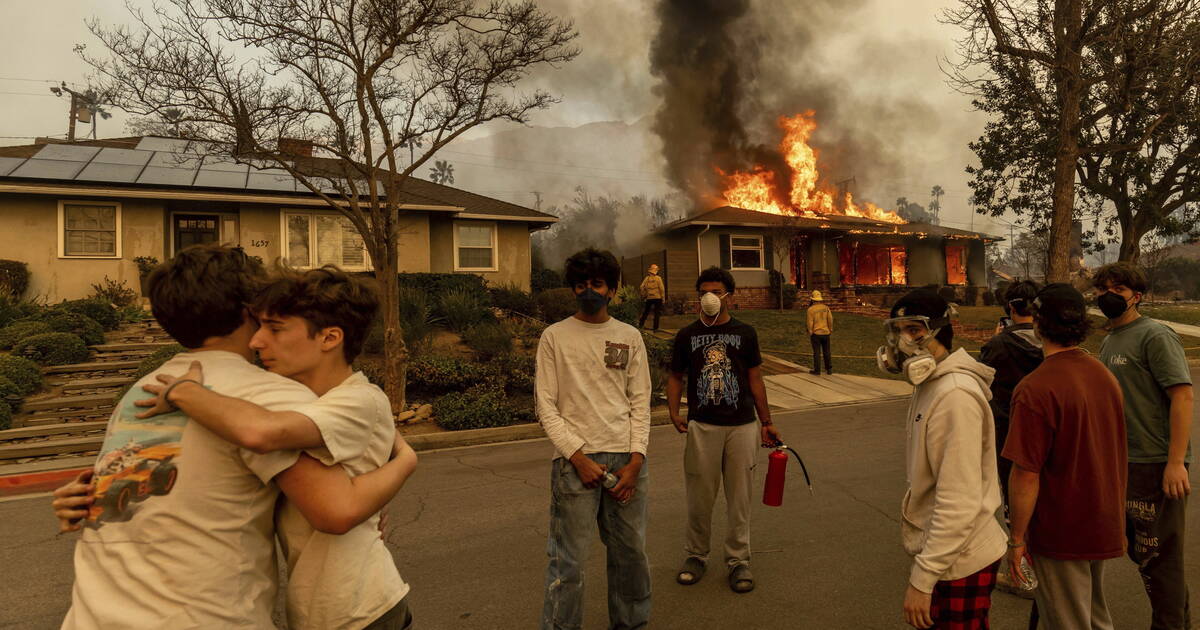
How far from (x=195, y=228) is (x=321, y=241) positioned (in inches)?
124

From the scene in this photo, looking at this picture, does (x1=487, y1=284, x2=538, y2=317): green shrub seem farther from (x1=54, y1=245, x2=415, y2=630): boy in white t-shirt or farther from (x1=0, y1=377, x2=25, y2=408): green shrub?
(x1=54, y1=245, x2=415, y2=630): boy in white t-shirt

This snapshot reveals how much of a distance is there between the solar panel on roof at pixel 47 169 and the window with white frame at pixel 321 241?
498 cm

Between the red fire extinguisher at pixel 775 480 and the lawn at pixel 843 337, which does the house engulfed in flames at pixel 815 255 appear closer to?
the lawn at pixel 843 337

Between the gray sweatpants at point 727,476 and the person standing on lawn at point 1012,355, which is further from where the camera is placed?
the gray sweatpants at point 727,476

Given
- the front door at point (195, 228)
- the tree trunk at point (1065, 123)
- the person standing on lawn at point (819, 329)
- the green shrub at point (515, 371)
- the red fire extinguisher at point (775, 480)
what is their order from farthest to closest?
the front door at point (195, 228) < the person standing on lawn at point (819, 329) < the tree trunk at point (1065, 123) < the green shrub at point (515, 371) < the red fire extinguisher at point (775, 480)

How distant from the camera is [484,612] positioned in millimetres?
3814

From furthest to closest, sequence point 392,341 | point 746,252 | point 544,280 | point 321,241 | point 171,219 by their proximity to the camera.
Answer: point 746,252 < point 544,280 < point 321,241 < point 171,219 < point 392,341

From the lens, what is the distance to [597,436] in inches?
126

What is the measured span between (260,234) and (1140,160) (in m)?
27.2

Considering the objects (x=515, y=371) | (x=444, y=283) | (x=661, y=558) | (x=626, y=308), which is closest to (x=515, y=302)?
(x=444, y=283)

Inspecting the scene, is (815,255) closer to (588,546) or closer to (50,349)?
(50,349)

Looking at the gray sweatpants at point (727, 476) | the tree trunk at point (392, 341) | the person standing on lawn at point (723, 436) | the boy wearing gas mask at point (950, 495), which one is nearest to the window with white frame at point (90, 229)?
the tree trunk at point (392, 341)

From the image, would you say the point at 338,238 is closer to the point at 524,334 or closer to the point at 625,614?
the point at 524,334

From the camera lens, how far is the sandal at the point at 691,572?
4141 millimetres
